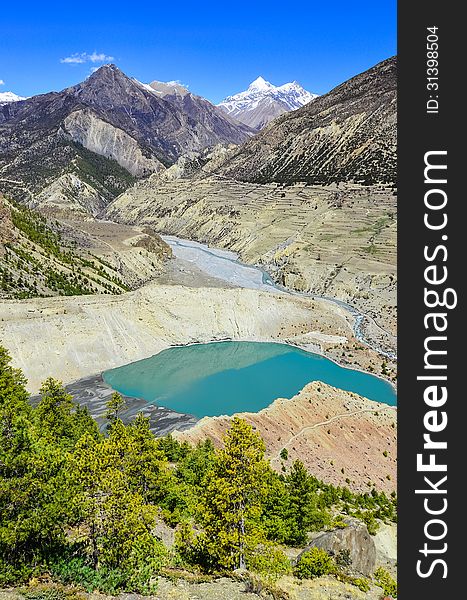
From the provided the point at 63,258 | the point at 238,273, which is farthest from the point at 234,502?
the point at 238,273

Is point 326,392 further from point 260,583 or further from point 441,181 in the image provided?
point 441,181

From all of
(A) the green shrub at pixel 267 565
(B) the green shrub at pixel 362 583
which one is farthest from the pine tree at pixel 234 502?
(B) the green shrub at pixel 362 583

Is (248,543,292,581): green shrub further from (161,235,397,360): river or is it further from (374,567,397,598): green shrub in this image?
(161,235,397,360): river

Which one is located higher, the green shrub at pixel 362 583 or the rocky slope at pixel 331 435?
the rocky slope at pixel 331 435

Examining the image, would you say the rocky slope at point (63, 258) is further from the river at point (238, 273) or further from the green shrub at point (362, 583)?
the green shrub at point (362, 583)

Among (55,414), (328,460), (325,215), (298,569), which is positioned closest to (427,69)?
(298,569)
